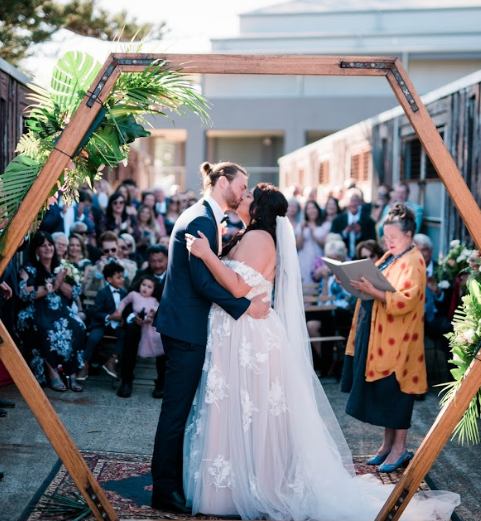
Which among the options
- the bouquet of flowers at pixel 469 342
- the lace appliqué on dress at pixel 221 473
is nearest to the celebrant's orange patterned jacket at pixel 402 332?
the bouquet of flowers at pixel 469 342

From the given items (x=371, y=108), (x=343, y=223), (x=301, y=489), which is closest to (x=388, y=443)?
Answer: (x=301, y=489)

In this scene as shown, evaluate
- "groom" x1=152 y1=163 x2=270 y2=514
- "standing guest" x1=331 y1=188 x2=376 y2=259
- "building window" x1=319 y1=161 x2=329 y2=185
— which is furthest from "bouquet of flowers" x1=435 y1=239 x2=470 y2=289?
"building window" x1=319 y1=161 x2=329 y2=185

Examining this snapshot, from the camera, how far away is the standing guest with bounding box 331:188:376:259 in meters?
11.1

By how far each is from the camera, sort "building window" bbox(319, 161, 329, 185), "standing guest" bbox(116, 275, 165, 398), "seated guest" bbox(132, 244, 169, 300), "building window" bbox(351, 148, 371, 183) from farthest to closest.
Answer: "building window" bbox(319, 161, 329, 185) → "building window" bbox(351, 148, 371, 183) → "seated guest" bbox(132, 244, 169, 300) → "standing guest" bbox(116, 275, 165, 398)

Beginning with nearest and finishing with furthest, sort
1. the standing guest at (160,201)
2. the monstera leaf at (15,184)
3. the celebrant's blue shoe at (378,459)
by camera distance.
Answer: the monstera leaf at (15,184) → the celebrant's blue shoe at (378,459) → the standing guest at (160,201)

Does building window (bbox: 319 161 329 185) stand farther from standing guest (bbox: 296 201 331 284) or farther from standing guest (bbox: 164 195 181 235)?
standing guest (bbox: 296 201 331 284)

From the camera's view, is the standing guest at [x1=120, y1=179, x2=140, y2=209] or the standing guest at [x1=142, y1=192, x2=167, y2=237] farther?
the standing guest at [x1=120, y1=179, x2=140, y2=209]

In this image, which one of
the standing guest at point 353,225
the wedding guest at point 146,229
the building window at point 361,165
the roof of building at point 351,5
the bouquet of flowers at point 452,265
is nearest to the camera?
the bouquet of flowers at point 452,265

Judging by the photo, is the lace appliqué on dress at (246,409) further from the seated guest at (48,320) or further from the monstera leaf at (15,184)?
the seated guest at (48,320)

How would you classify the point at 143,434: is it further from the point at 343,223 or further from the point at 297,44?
the point at 297,44

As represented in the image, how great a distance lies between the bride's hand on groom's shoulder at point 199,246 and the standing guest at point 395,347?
1.50m

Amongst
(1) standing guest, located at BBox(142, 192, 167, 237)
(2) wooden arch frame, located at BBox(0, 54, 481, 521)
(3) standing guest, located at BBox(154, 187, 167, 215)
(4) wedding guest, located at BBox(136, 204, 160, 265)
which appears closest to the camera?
(2) wooden arch frame, located at BBox(0, 54, 481, 521)

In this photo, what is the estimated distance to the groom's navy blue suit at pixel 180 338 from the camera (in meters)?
4.85

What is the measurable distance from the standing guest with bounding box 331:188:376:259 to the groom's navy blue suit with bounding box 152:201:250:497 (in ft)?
20.7
